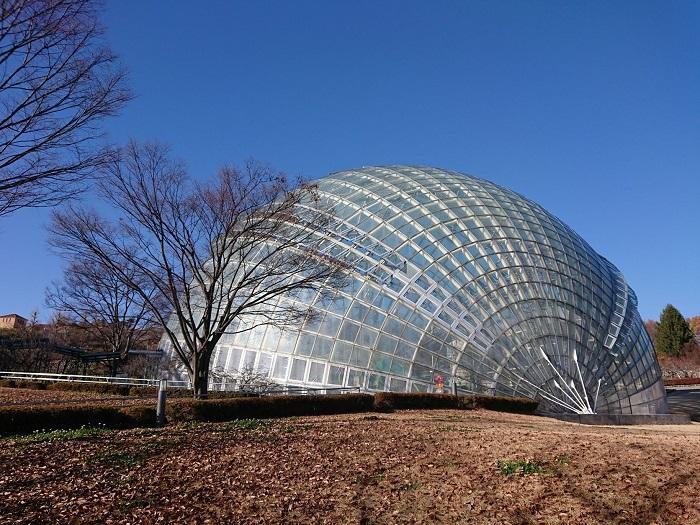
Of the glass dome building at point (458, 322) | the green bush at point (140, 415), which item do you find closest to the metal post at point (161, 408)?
the green bush at point (140, 415)

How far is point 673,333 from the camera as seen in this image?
82.9 metres

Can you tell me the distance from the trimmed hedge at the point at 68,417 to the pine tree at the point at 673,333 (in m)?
89.2

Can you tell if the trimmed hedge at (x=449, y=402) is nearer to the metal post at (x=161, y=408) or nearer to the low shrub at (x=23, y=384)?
the metal post at (x=161, y=408)

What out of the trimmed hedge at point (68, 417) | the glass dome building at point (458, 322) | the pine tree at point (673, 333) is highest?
the pine tree at point (673, 333)

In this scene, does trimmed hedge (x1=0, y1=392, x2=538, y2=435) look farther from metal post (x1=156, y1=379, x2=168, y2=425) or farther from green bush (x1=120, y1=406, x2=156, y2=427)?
metal post (x1=156, y1=379, x2=168, y2=425)

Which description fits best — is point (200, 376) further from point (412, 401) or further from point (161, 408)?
point (412, 401)

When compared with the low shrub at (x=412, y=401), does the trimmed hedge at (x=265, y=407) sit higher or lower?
lower

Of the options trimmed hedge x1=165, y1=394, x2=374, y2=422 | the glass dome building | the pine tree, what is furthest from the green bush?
the pine tree

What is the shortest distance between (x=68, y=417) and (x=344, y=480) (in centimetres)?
890

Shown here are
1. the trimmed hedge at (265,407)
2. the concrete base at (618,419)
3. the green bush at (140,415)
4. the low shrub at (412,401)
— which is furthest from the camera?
the concrete base at (618,419)

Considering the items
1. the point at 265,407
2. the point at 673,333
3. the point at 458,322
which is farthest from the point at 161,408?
the point at 673,333

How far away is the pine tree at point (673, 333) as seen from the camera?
8288 cm

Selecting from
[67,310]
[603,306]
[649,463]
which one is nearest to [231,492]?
[649,463]

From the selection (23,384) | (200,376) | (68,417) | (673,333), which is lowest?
(23,384)
